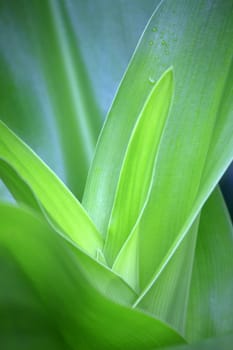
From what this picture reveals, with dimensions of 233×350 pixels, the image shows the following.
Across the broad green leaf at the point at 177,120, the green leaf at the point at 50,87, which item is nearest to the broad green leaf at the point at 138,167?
the broad green leaf at the point at 177,120

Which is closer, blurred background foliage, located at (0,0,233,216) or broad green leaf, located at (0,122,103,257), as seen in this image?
broad green leaf, located at (0,122,103,257)

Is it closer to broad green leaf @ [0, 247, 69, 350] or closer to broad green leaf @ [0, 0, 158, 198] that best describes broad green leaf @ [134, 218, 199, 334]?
broad green leaf @ [0, 247, 69, 350]

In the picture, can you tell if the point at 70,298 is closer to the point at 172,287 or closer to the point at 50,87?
the point at 172,287

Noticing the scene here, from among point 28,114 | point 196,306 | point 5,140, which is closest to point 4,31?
point 28,114

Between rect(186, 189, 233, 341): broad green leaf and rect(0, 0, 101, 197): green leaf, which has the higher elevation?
rect(0, 0, 101, 197): green leaf

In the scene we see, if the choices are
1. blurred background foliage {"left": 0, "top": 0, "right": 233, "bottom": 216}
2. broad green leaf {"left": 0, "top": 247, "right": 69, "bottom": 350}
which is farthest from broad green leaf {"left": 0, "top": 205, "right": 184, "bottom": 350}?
blurred background foliage {"left": 0, "top": 0, "right": 233, "bottom": 216}

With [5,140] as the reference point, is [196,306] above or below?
below

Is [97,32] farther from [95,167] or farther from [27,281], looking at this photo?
[27,281]

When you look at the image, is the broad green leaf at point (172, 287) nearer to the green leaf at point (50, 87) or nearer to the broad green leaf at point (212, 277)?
the broad green leaf at point (212, 277)
